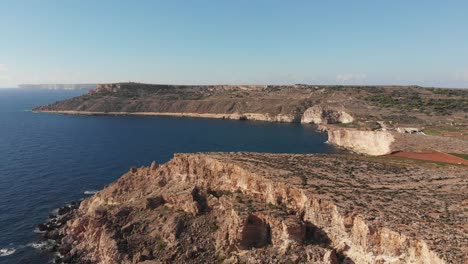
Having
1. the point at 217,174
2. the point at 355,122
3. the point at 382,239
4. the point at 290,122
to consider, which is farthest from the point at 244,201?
the point at 290,122

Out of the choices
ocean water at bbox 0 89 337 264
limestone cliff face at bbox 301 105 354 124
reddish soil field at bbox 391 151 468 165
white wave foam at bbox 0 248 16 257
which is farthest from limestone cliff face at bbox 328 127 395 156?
white wave foam at bbox 0 248 16 257

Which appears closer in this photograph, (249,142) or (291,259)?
(291,259)

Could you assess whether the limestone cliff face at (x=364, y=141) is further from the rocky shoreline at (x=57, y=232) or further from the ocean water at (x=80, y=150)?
the rocky shoreline at (x=57, y=232)

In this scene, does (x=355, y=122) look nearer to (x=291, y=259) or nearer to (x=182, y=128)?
(x=182, y=128)

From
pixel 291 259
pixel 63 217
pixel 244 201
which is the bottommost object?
pixel 63 217

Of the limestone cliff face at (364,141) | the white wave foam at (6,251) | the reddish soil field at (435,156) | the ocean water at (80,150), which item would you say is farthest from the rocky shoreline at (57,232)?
the limestone cliff face at (364,141)

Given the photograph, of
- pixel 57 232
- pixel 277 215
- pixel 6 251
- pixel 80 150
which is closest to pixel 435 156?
pixel 277 215

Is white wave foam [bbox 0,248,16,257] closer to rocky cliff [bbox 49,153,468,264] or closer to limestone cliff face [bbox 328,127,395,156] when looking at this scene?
rocky cliff [bbox 49,153,468,264]
